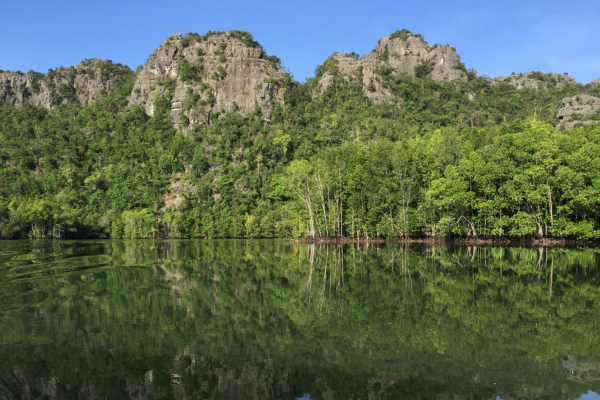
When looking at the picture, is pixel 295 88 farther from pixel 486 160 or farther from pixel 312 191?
pixel 486 160

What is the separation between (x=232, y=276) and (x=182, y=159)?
101541 millimetres

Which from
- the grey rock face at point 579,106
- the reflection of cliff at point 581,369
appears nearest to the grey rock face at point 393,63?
the grey rock face at point 579,106

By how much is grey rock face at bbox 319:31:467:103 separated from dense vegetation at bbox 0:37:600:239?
2892 millimetres

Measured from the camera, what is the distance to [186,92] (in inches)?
5271

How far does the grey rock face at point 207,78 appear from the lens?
13112cm

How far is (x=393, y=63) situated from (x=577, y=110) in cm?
6577

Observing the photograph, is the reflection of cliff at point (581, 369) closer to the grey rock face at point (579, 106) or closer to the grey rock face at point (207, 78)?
the grey rock face at point (579, 106)

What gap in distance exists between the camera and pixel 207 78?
13625 centimetres

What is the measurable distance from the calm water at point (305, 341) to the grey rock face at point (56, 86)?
572ft

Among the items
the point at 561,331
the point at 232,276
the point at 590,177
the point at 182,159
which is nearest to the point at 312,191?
the point at 590,177

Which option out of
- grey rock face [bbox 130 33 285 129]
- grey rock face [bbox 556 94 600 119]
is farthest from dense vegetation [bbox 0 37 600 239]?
grey rock face [bbox 130 33 285 129]

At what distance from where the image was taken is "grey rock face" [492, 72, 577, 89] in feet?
523

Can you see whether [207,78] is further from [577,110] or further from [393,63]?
[577,110]

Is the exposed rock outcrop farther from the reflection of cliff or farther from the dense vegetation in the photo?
the reflection of cliff
